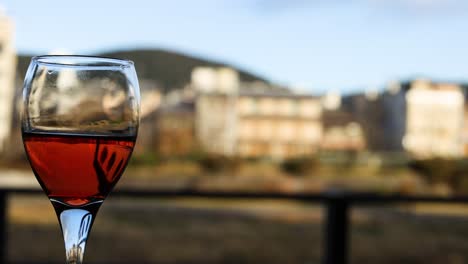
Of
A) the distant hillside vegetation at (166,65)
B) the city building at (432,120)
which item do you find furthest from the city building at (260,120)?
the distant hillside vegetation at (166,65)

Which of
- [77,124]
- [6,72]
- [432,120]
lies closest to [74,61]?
[77,124]

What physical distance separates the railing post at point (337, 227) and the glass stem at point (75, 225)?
2.53 meters

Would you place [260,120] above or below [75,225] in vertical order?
below

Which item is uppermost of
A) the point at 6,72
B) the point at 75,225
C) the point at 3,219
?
the point at 6,72

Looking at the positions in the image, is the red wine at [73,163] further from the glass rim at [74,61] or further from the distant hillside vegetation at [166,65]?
the distant hillside vegetation at [166,65]

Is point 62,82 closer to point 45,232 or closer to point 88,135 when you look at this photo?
point 88,135

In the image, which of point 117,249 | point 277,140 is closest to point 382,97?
point 277,140

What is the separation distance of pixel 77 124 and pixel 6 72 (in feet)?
144

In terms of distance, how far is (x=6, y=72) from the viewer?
1692 inches

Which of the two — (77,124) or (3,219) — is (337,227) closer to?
(3,219)

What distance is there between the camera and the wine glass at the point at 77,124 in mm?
802

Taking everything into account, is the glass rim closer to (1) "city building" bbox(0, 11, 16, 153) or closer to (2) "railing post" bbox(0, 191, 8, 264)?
(2) "railing post" bbox(0, 191, 8, 264)

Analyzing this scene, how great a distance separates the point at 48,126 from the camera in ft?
2.66

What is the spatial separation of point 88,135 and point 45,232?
14564mm
